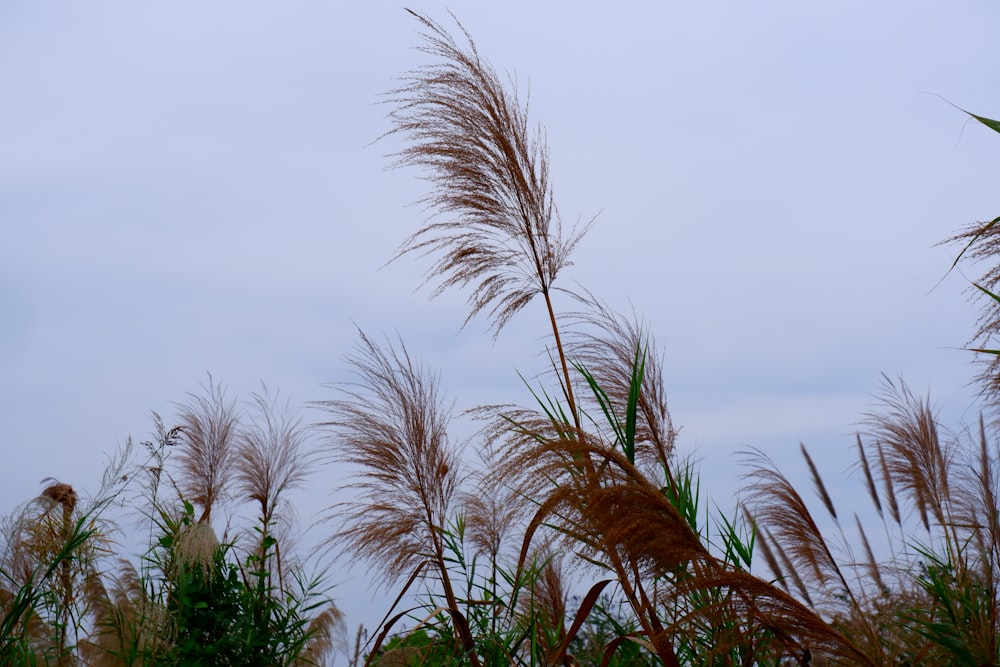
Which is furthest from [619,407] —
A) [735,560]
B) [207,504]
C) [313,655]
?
[207,504]

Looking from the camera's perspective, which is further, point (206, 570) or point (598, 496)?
point (206, 570)

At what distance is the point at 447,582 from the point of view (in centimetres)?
389

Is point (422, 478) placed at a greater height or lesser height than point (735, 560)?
greater

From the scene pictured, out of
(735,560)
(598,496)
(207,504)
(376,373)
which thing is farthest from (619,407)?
(207,504)

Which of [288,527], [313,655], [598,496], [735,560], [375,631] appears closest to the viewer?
[598,496]

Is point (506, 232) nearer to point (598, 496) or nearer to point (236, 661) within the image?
point (598, 496)

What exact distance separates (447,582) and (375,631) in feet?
1.21

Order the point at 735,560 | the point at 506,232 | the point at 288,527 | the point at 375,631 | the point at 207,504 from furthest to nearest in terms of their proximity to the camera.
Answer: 1. the point at 288,527
2. the point at 207,504
3. the point at 506,232
4. the point at 375,631
5. the point at 735,560

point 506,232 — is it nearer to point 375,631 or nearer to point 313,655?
point 375,631

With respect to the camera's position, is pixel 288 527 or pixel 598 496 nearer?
pixel 598 496

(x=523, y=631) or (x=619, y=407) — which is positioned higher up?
(x=619, y=407)

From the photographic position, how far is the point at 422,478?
404 centimetres

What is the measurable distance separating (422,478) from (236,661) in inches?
42.3

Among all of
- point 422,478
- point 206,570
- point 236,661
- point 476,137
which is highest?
point 476,137
